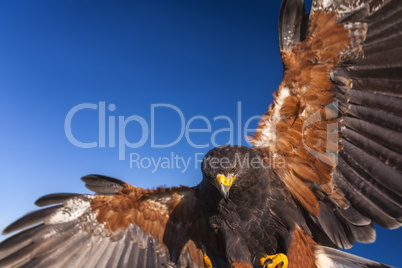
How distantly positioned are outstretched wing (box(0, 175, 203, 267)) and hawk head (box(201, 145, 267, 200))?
49.1 inches

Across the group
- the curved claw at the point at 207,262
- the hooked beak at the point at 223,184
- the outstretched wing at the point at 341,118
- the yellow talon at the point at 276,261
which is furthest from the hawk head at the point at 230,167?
the curved claw at the point at 207,262

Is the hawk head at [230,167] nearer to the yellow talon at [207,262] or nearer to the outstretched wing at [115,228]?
the outstretched wing at [115,228]

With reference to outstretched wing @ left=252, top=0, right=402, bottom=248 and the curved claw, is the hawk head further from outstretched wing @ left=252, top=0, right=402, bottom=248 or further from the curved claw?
the curved claw

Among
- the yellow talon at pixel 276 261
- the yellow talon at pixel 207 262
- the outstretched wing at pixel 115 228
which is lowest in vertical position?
the yellow talon at pixel 207 262

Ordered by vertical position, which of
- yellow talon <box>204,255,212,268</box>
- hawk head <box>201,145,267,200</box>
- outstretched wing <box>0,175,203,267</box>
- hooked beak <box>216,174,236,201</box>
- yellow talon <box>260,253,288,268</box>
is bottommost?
yellow talon <box>204,255,212,268</box>

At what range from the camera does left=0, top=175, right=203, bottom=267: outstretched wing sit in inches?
183

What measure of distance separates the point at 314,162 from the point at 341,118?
2.34 feet

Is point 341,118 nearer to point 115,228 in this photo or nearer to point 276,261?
point 276,261

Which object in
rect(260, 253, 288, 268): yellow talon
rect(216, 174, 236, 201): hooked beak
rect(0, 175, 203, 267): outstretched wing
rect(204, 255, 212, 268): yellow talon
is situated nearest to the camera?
rect(216, 174, 236, 201): hooked beak

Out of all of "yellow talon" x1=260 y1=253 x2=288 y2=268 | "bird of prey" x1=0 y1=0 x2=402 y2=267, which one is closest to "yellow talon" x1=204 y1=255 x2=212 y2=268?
"bird of prey" x1=0 y1=0 x2=402 y2=267

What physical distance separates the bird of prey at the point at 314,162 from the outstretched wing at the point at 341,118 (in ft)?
0.04

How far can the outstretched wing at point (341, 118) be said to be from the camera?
13.5ft

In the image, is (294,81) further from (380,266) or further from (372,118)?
(380,266)

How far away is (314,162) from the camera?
437 cm
